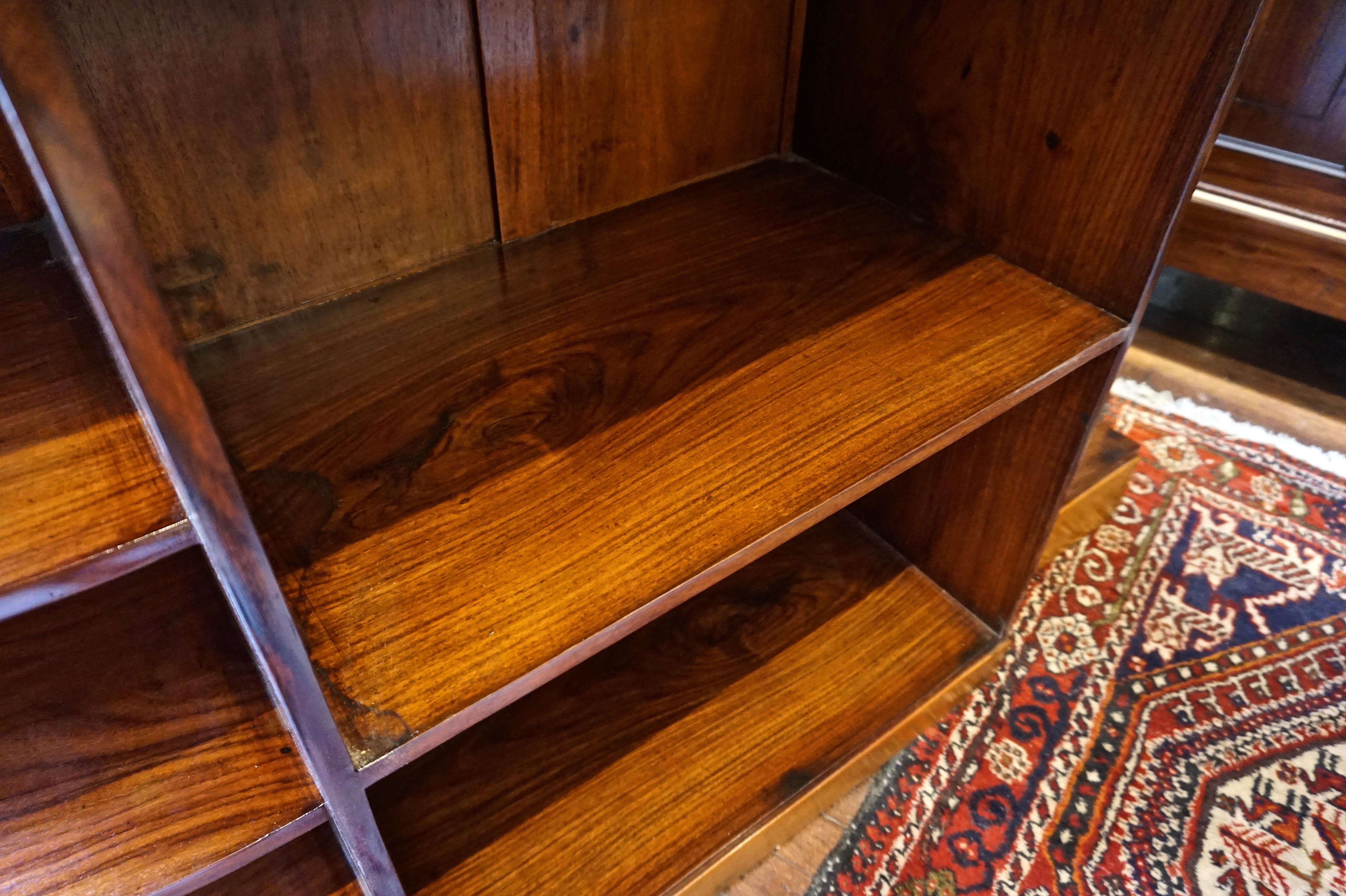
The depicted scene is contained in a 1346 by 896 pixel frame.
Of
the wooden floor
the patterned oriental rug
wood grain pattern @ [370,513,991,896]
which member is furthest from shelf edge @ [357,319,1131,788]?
the wooden floor

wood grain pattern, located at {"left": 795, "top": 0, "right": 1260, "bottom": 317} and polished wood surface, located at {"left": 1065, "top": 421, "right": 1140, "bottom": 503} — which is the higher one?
wood grain pattern, located at {"left": 795, "top": 0, "right": 1260, "bottom": 317}

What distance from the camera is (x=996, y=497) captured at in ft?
3.43

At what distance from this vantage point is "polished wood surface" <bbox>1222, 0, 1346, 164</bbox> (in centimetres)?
159

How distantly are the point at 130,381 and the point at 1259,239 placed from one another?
177 centimetres

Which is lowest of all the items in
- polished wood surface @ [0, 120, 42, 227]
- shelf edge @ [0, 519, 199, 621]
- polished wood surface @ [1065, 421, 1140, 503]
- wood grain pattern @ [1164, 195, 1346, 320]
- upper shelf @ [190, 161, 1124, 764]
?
polished wood surface @ [1065, 421, 1140, 503]

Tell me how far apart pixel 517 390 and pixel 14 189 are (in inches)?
14.6

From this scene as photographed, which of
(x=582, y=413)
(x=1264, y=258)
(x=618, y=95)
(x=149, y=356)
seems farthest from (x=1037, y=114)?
A: (x=1264, y=258)

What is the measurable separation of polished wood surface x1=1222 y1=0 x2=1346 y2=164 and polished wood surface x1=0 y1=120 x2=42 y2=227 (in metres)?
1.92

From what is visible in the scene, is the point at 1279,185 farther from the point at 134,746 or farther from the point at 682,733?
the point at 134,746

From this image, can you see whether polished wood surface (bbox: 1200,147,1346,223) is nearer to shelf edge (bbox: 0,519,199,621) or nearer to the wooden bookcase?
the wooden bookcase

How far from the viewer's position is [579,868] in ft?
2.85

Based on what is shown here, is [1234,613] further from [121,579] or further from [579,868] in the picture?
[121,579]

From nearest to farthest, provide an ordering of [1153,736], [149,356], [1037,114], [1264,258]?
1. [149,356]
2. [1037,114]
3. [1153,736]
4. [1264,258]

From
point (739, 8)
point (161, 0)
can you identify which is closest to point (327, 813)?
point (161, 0)
